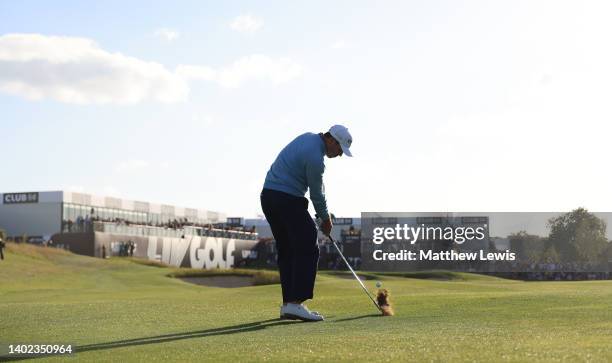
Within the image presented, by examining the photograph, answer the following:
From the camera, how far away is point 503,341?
6.16m

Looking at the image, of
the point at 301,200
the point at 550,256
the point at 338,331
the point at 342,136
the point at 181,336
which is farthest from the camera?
the point at 550,256

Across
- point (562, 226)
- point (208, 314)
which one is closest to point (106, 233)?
point (562, 226)

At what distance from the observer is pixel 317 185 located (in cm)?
906

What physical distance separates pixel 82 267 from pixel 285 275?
1585 inches

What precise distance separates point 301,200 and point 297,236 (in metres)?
0.40

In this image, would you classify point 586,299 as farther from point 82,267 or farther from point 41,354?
point 82,267

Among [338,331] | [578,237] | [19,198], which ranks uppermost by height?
[19,198]

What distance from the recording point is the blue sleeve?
9008 millimetres

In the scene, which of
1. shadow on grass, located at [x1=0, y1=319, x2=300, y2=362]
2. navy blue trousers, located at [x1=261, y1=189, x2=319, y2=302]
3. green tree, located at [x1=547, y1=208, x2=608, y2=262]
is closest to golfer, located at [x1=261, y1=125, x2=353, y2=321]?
navy blue trousers, located at [x1=261, y1=189, x2=319, y2=302]

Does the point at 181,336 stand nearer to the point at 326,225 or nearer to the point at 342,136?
the point at 326,225

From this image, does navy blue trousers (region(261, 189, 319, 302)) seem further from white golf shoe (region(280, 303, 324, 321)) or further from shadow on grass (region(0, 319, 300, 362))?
shadow on grass (region(0, 319, 300, 362))

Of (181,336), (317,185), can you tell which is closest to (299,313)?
(317,185)

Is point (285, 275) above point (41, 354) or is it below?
above

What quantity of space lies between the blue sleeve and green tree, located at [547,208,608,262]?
55.8m
